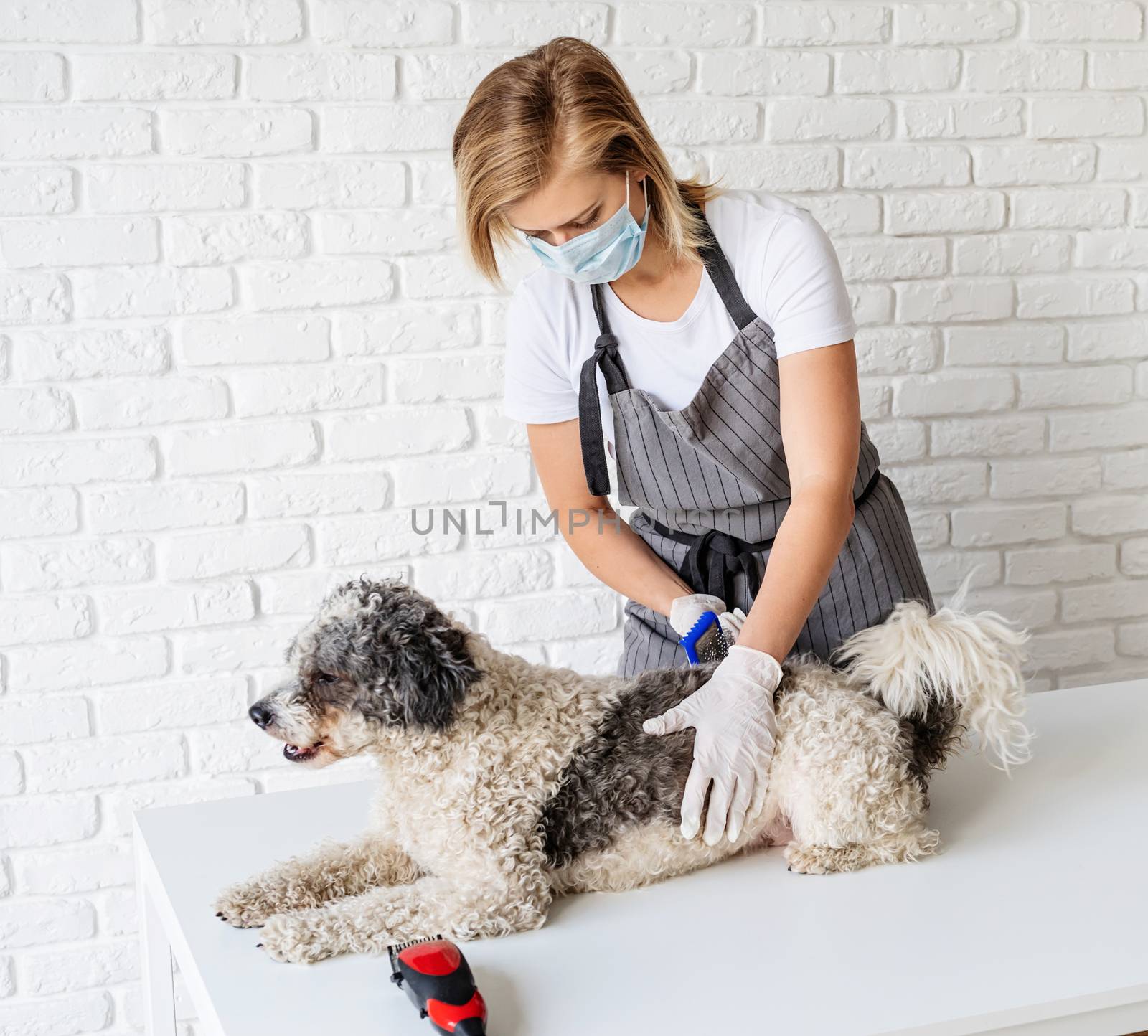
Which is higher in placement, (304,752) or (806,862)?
(304,752)

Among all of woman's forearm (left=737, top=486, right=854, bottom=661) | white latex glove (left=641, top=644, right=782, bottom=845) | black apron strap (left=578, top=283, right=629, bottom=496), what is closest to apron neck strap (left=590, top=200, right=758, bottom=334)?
black apron strap (left=578, top=283, right=629, bottom=496)

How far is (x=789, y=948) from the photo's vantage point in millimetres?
1021

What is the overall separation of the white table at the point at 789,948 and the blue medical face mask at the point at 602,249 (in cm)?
71

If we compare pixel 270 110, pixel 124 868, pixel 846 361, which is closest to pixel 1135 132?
pixel 846 361

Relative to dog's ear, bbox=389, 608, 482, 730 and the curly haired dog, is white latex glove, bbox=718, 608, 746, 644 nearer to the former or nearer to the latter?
the curly haired dog

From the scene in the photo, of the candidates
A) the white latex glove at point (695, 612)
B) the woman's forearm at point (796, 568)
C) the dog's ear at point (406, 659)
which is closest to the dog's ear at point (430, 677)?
the dog's ear at point (406, 659)

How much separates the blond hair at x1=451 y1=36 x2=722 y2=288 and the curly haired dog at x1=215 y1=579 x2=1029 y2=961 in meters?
0.49

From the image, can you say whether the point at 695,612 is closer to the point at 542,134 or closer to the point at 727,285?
the point at 727,285

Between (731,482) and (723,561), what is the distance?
4.5 inches

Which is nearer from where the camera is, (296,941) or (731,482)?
(296,941)

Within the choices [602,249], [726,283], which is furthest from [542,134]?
[726,283]

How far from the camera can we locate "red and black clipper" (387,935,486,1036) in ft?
2.92

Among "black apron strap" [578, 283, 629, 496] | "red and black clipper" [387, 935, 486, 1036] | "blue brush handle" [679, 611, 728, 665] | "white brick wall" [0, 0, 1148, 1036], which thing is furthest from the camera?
"white brick wall" [0, 0, 1148, 1036]

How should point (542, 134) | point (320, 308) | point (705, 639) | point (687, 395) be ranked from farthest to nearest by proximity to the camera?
1. point (320, 308)
2. point (687, 395)
3. point (705, 639)
4. point (542, 134)
